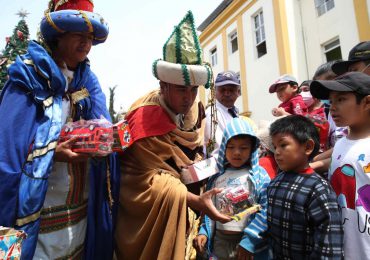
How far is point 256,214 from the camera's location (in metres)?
1.90

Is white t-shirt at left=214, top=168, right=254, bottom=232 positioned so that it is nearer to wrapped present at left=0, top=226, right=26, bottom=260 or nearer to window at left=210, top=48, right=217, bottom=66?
wrapped present at left=0, top=226, right=26, bottom=260

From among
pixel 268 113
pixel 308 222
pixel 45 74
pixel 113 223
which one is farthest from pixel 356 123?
pixel 268 113

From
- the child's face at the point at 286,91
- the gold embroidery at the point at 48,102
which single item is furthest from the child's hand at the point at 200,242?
the child's face at the point at 286,91

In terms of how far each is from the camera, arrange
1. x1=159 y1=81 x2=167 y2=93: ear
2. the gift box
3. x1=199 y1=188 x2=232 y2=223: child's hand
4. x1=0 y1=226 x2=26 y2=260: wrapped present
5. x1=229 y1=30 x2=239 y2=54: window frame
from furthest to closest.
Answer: x1=229 y1=30 x2=239 y2=54: window frame, x1=159 y1=81 x2=167 y2=93: ear, the gift box, x1=199 y1=188 x2=232 y2=223: child's hand, x1=0 y1=226 x2=26 y2=260: wrapped present

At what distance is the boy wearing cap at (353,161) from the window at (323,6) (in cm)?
1017

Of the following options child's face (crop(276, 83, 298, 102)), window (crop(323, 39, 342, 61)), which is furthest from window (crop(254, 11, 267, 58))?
child's face (crop(276, 83, 298, 102))

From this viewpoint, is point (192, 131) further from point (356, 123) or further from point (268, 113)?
point (268, 113)

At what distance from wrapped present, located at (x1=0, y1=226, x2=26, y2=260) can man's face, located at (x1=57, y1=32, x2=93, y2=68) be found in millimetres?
1116

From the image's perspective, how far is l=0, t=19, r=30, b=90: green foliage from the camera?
2596 mm

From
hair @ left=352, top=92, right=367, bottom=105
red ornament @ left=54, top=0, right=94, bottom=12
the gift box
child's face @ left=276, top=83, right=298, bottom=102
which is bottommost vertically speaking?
the gift box

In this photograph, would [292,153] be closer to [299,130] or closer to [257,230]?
[299,130]

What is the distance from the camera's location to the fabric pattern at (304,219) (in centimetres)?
156

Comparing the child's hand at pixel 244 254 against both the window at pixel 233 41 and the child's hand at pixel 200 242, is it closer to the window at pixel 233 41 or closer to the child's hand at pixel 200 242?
the child's hand at pixel 200 242

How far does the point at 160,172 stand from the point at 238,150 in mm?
622
